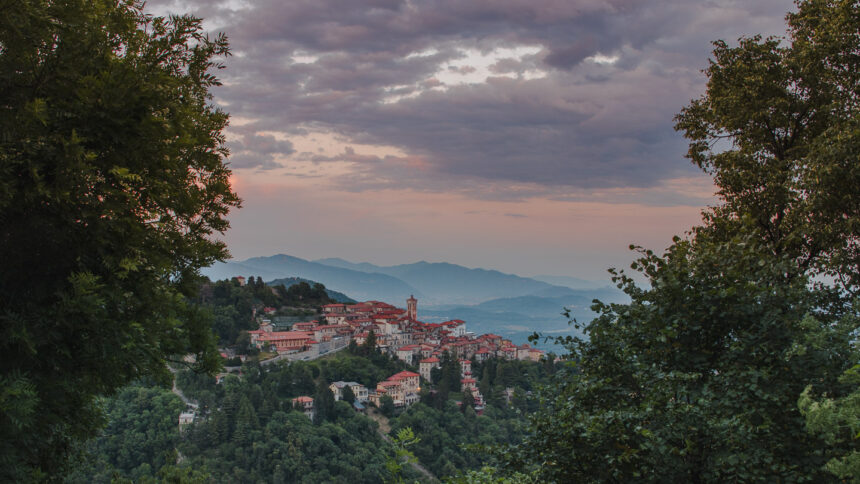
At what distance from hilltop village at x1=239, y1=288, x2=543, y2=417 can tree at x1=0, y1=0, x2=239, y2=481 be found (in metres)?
43.4

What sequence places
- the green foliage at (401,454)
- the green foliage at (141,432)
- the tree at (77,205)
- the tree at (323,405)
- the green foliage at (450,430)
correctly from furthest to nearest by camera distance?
1. the tree at (323,405)
2. the green foliage at (450,430)
3. the green foliage at (141,432)
4. the green foliage at (401,454)
5. the tree at (77,205)

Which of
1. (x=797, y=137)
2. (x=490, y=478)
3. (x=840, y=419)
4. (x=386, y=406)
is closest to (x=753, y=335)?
(x=840, y=419)

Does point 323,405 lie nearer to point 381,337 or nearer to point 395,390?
point 395,390

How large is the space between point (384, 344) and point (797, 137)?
209 feet

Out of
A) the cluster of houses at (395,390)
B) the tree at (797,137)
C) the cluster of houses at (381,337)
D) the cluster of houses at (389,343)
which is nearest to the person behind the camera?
the tree at (797,137)

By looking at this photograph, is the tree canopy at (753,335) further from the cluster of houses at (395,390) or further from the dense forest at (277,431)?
the cluster of houses at (395,390)

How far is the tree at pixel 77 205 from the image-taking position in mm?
2879

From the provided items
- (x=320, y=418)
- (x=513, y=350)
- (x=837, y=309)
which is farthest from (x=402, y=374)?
(x=837, y=309)

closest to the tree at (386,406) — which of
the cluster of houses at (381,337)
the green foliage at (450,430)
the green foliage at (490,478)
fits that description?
the green foliage at (450,430)

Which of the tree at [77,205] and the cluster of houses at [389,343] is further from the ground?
the tree at [77,205]

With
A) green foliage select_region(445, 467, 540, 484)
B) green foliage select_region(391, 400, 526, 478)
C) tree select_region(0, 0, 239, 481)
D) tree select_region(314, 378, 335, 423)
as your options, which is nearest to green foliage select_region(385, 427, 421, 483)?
green foliage select_region(445, 467, 540, 484)

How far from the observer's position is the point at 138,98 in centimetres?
311

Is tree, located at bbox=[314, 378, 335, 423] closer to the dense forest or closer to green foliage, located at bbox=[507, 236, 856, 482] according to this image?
the dense forest

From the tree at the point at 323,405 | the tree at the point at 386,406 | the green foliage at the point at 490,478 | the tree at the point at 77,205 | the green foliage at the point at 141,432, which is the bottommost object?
Result: the tree at the point at 386,406
